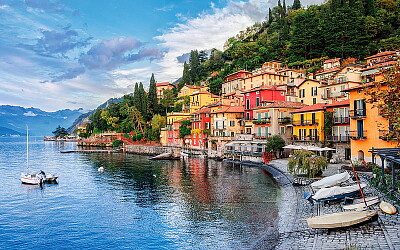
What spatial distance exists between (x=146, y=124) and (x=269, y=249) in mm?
84919

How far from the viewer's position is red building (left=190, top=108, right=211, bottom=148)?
69.8 metres

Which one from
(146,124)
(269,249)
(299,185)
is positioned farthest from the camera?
(146,124)

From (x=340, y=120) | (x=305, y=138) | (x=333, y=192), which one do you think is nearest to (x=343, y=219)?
(x=333, y=192)

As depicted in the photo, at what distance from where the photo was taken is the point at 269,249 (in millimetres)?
15500

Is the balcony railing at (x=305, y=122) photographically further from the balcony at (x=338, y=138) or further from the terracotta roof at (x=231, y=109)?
the terracotta roof at (x=231, y=109)

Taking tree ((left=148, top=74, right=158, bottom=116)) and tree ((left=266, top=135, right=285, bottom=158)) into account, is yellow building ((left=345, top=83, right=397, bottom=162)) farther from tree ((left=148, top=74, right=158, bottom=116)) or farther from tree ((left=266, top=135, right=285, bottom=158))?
tree ((left=148, top=74, right=158, bottom=116))

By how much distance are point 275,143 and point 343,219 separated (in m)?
34.2

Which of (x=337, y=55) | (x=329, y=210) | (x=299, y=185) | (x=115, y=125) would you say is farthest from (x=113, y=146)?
(x=329, y=210)

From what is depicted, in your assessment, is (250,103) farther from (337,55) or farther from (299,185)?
(299,185)

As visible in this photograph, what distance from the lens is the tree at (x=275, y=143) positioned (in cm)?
4912

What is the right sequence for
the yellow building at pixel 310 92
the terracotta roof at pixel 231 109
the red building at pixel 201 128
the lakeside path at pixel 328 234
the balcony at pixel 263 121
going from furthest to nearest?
1. the red building at pixel 201 128
2. the terracotta roof at pixel 231 109
3. the yellow building at pixel 310 92
4. the balcony at pixel 263 121
5. the lakeside path at pixel 328 234

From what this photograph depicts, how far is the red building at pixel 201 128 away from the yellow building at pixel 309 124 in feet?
76.5

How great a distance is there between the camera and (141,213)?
23984mm

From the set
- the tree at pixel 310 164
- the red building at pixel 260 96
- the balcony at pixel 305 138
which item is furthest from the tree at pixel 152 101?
the tree at pixel 310 164
